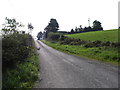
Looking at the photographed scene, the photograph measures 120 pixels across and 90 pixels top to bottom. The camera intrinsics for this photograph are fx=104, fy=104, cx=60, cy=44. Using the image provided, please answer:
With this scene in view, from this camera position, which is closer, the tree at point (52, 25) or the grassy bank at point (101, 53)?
the grassy bank at point (101, 53)

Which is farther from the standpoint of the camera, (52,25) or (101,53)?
(52,25)

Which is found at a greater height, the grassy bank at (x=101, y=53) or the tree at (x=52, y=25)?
the tree at (x=52, y=25)

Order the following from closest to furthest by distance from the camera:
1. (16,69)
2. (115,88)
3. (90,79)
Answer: (115,88), (90,79), (16,69)

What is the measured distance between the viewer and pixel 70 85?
5.83m

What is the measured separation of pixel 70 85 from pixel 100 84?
167 centimetres

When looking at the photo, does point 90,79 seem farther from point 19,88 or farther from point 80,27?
point 80,27

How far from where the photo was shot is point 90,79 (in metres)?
6.56

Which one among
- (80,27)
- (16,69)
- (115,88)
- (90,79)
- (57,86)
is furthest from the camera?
(80,27)

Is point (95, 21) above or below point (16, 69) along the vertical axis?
above

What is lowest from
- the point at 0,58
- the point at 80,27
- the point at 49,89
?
the point at 49,89

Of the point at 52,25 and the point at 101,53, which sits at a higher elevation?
the point at 52,25

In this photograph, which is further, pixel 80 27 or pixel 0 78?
pixel 80 27

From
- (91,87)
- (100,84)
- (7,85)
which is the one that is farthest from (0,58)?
(100,84)

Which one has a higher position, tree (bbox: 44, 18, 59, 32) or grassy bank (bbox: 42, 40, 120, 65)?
tree (bbox: 44, 18, 59, 32)
